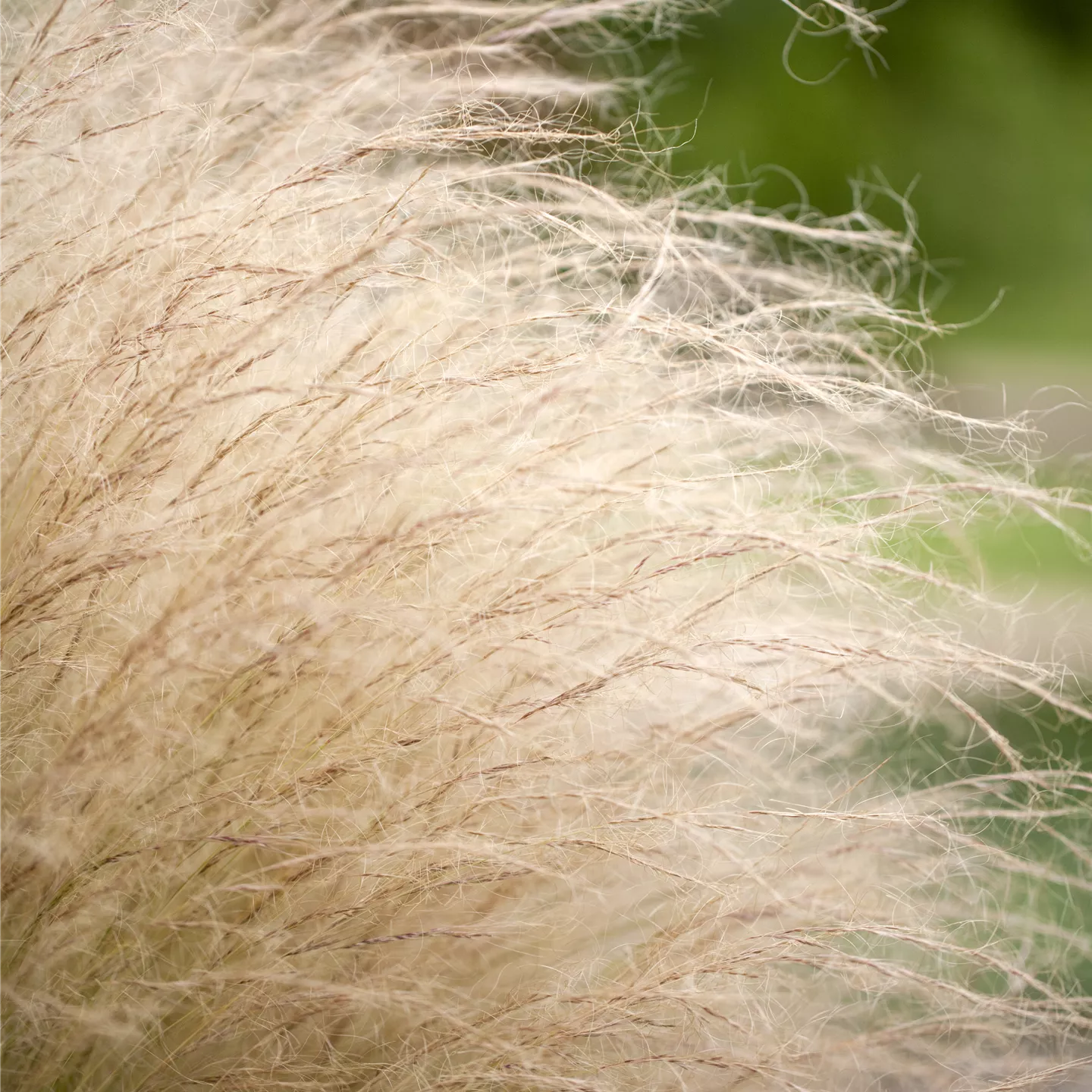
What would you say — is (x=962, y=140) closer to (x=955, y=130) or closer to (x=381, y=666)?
(x=955, y=130)

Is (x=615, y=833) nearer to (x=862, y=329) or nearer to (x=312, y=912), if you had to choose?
(x=312, y=912)

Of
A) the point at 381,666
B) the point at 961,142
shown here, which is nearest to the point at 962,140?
the point at 961,142

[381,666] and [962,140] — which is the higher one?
[381,666]

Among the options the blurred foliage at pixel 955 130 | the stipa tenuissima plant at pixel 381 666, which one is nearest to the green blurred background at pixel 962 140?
the blurred foliage at pixel 955 130

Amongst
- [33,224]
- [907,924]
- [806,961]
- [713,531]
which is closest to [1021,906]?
[907,924]

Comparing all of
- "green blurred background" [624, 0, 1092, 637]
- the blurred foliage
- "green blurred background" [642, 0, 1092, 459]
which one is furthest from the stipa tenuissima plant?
the blurred foliage

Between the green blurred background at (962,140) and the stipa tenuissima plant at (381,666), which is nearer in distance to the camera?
the stipa tenuissima plant at (381,666)

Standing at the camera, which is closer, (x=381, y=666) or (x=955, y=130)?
(x=381, y=666)

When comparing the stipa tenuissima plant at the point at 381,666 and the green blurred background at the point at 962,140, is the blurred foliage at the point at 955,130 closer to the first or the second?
the green blurred background at the point at 962,140
